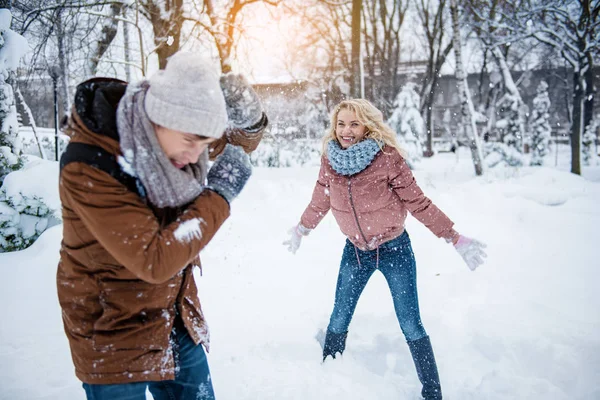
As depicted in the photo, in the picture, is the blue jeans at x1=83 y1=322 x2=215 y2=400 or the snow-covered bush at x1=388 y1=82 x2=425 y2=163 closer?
the blue jeans at x1=83 y1=322 x2=215 y2=400

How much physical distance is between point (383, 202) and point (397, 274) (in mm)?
473

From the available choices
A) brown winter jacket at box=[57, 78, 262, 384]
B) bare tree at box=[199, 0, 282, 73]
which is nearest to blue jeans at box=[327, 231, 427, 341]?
brown winter jacket at box=[57, 78, 262, 384]

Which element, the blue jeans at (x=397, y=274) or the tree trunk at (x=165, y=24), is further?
the tree trunk at (x=165, y=24)

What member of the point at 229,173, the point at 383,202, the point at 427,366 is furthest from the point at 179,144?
the point at 427,366

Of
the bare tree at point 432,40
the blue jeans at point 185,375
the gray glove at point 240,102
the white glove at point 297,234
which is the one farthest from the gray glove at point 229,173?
the bare tree at point 432,40

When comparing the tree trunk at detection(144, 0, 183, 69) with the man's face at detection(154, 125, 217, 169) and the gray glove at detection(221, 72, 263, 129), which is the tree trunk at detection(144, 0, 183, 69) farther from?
the man's face at detection(154, 125, 217, 169)

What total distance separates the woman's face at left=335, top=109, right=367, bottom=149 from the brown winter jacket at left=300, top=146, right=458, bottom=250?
21 cm

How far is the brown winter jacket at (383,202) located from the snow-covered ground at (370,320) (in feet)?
3.77

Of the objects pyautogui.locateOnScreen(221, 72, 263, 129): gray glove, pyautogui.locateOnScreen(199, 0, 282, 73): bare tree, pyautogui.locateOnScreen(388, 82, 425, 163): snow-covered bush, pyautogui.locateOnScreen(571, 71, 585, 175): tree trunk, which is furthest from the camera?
pyautogui.locateOnScreen(388, 82, 425, 163): snow-covered bush

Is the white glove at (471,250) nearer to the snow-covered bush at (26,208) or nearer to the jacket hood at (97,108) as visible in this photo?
the jacket hood at (97,108)

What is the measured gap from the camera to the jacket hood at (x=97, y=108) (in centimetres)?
133

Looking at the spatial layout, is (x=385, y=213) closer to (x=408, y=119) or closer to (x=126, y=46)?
(x=126, y=46)

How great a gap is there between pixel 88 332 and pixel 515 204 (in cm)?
768

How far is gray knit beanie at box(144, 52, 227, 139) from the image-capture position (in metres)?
1.35
